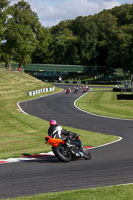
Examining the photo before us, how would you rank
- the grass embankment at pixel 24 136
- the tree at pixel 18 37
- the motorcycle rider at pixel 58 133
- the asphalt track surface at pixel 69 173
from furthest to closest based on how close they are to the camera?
the tree at pixel 18 37 → the grass embankment at pixel 24 136 → the motorcycle rider at pixel 58 133 → the asphalt track surface at pixel 69 173

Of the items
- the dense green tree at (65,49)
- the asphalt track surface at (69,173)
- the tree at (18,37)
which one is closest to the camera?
the asphalt track surface at (69,173)

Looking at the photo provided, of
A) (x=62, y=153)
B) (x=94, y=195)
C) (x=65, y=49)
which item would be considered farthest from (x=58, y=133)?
(x=65, y=49)

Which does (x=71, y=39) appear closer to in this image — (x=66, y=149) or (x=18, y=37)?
(x=18, y=37)

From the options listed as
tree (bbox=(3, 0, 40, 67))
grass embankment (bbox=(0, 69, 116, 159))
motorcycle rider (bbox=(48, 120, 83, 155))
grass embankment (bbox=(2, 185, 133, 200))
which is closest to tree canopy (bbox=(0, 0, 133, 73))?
tree (bbox=(3, 0, 40, 67))

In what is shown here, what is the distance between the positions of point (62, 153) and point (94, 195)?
191 inches

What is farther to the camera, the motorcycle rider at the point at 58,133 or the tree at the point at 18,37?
the tree at the point at 18,37

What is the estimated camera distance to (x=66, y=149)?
1488 cm

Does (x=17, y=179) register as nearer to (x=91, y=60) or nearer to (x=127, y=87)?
(x=127, y=87)

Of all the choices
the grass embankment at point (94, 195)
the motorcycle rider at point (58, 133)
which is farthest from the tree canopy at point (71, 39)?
the grass embankment at point (94, 195)

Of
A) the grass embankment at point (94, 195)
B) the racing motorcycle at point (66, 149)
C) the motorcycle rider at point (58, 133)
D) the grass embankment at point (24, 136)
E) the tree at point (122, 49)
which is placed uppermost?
the tree at point (122, 49)

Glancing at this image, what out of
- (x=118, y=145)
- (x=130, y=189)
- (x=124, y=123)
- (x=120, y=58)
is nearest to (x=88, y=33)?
(x=120, y=58)

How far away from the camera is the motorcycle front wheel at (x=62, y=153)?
1458 centimetres

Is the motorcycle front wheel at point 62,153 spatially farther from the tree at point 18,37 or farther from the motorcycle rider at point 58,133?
the tree at point 18,37

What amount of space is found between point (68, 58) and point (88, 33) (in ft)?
41.2
